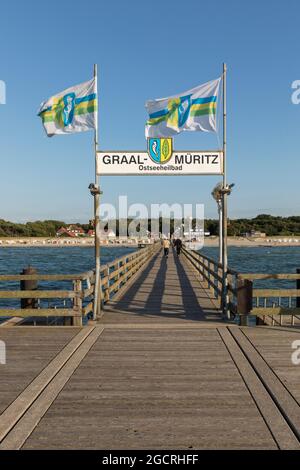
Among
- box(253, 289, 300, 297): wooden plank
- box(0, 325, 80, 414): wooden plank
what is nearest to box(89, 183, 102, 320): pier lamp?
box(0, 325, 80, 414): wooden plank

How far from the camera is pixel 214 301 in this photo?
41.3ft

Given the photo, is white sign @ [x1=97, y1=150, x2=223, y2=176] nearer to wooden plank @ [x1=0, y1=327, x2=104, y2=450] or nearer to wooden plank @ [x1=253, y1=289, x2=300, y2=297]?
wooden plank @ [x1=253, y1=289, x2=300, y2=297]

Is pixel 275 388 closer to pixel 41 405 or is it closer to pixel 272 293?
pixel 41 405

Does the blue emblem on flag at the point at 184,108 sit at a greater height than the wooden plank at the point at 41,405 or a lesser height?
greater

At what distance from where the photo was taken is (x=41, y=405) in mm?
4973

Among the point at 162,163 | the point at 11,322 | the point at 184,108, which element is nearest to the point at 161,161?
the point at 162,163

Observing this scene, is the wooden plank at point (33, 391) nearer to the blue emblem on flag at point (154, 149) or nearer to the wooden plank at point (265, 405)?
the wooden plank at point (265, 405)

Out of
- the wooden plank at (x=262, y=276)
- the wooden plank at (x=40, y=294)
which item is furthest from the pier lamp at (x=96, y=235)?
the wooden plank at (x=262, y=276)

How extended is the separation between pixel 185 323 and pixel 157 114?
4.84 meters

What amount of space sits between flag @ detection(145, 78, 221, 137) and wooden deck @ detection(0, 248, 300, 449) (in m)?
4.46

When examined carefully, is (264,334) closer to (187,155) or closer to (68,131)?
(187,155)

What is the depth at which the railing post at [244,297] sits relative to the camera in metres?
8.87

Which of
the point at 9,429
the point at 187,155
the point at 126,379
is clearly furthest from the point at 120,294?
the point at 9,429

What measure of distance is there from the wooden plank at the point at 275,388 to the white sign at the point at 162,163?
4.20 metres
